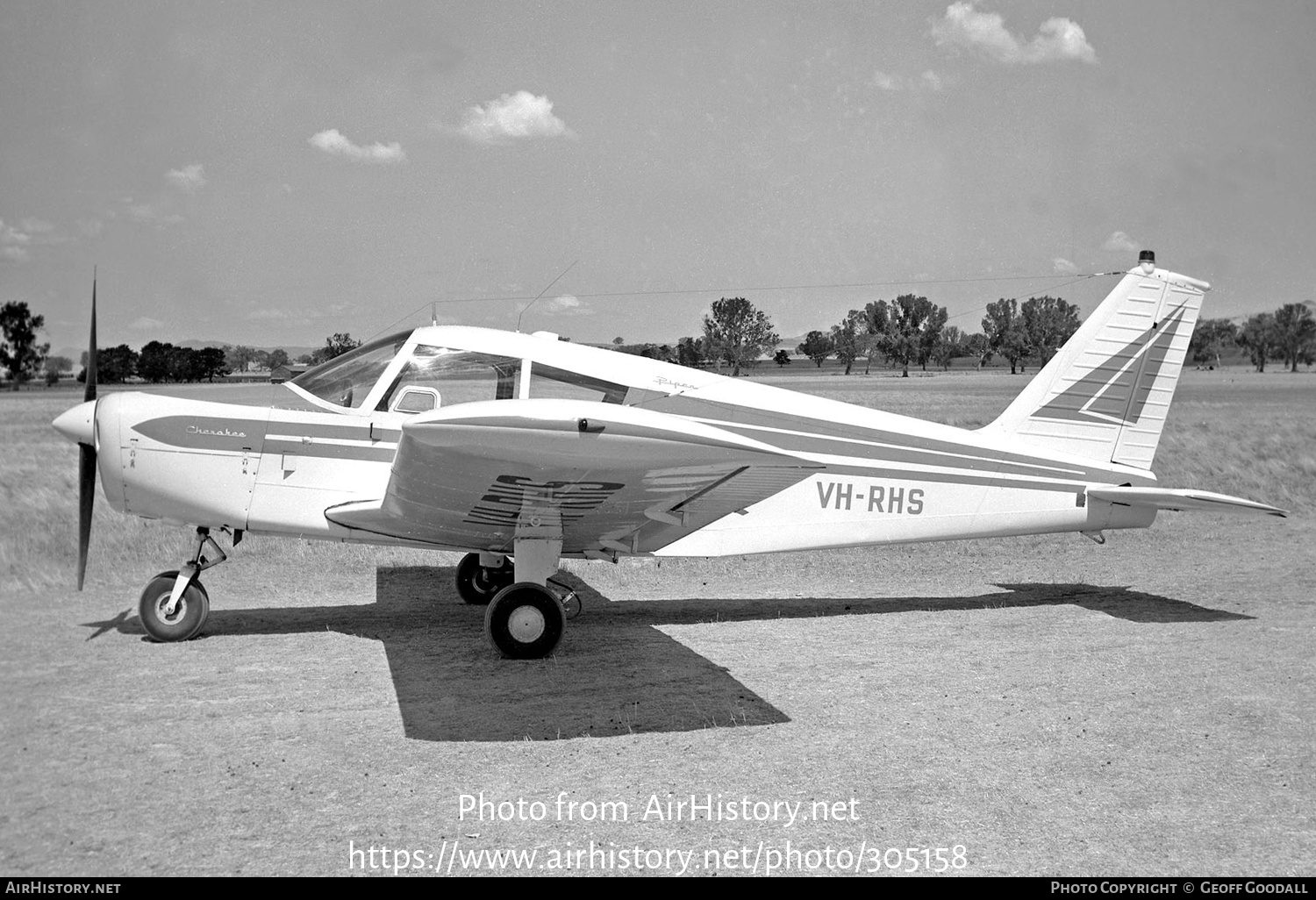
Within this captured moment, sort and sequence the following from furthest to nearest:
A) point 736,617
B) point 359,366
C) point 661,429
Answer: point 736,617 → point 359,366 → point 661,429

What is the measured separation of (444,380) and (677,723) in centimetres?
309

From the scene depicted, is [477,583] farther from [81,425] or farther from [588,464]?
[588,464]

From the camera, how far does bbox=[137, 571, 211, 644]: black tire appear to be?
7.30 m

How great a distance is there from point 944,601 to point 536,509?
453 centimetres

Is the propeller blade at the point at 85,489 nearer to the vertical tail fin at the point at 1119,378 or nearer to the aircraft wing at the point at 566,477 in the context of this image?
the aircraft wing at the point at 566,477

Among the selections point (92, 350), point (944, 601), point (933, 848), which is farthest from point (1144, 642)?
point (92, 350)

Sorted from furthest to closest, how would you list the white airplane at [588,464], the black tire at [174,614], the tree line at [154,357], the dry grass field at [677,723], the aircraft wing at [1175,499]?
the tree line at [154,357], the aircraft wing at [1175,499], the black tire at [174,614], the white airplane at [588,464], the dry grass field at [677,723]

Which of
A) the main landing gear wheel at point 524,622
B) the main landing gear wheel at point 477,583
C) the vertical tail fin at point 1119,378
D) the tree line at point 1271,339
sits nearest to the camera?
the main landing gear wheel at point 524,622

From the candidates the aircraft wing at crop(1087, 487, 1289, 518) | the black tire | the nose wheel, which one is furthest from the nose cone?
the aircraft wing at crop(1087, 487, 1289, 518)

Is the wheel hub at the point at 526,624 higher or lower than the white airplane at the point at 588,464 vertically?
lower

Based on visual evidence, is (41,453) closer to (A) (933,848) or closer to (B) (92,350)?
(B) (92,350)

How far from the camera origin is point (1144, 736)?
5.45m

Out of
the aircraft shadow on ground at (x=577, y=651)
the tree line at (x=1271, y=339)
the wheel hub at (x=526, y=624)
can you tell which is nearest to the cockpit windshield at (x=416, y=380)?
the wheel hub at (x=526, y=624)

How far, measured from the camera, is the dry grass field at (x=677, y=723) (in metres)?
4.14
